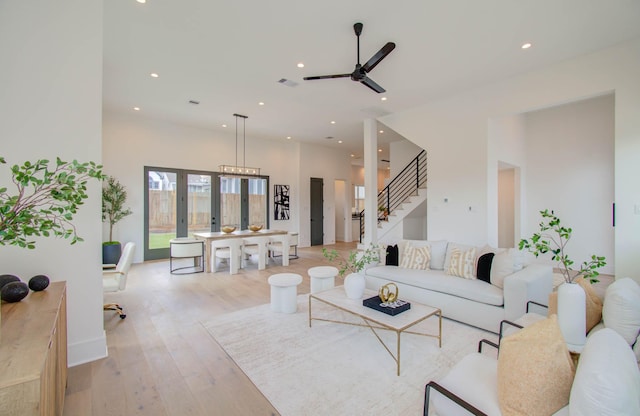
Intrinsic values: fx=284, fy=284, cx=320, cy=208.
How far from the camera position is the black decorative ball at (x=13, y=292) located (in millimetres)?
1777

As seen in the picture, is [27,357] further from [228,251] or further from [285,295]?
[228,251]

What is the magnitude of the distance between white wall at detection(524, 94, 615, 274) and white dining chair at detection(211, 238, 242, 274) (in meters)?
6.60

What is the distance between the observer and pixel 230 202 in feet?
28.3

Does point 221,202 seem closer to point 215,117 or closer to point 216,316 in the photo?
point 215,117

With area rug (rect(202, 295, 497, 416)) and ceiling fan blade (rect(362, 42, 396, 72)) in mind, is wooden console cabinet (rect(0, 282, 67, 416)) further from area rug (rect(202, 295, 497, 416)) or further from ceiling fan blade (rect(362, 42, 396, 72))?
ceiling fan blade (rect(362, 42, 396, 72))

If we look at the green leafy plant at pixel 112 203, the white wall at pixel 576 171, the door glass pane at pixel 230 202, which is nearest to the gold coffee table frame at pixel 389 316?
the white wall at pixel 576 171

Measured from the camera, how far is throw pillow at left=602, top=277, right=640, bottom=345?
64.3 inches

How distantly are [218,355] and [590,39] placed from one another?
6.01m

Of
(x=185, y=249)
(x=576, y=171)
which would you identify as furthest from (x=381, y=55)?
(x=576, y=171)

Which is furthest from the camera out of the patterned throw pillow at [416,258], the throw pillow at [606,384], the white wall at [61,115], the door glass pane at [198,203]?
the door glass pane at [198,203]

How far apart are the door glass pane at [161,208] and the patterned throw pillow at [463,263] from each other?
6.89 meters

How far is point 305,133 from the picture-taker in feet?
28.1

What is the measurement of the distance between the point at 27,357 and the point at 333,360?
81.6 inches

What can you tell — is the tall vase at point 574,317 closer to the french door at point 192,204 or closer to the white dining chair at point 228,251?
the white dining chair at point 228,251
